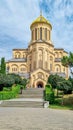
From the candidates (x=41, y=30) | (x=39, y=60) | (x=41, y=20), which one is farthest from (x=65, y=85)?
(x=41, y=20)

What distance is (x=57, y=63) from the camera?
69875mm

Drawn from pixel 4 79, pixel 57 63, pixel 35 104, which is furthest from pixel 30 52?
pixel 35 104

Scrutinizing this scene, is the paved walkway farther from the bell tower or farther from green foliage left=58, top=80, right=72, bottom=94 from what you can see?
the bell tower

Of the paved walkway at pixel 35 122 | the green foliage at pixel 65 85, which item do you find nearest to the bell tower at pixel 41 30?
the green foliage at pixel 65 85

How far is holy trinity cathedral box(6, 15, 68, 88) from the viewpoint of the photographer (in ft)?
202

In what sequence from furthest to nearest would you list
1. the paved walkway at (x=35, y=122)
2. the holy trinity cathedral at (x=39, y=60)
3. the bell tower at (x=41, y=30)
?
the bell tower at (x=41, y=30) → the holy trinity cathedral at (x=39, y=60) → the paved walkway at (x=35, y=122)

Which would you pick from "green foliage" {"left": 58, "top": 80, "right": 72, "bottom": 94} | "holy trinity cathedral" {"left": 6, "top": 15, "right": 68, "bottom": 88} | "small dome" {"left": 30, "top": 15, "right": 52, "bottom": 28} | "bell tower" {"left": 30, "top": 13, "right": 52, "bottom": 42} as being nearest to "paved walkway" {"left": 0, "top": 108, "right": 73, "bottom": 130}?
"green foliage" {"left": 58, "top": 80, "right": 72, "bottom": 94}

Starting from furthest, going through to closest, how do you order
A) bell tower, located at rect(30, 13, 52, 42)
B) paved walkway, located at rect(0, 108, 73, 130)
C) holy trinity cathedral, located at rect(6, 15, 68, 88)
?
bell tower, located at rect(30, 13, 52, 42) < holy trinity cathedral, located at rect(6, 15, 68, 88) < paved walkway, located at rect(0, 108, 73, 130)

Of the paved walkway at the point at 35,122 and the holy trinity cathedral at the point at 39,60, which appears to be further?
the holy trinity cathedral at the point at 39,60

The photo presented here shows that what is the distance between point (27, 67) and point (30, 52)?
4.33 meters

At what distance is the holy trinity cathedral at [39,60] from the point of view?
61594 millimetres

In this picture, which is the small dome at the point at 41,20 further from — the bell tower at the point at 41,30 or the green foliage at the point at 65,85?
the green foliage at the point at 65,85

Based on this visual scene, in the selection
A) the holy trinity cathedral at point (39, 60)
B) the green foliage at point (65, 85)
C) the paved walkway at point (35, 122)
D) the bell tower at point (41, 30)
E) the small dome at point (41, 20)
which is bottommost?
the paved walkway at point (35, 122)

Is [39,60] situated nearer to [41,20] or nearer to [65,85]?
[41,20]
